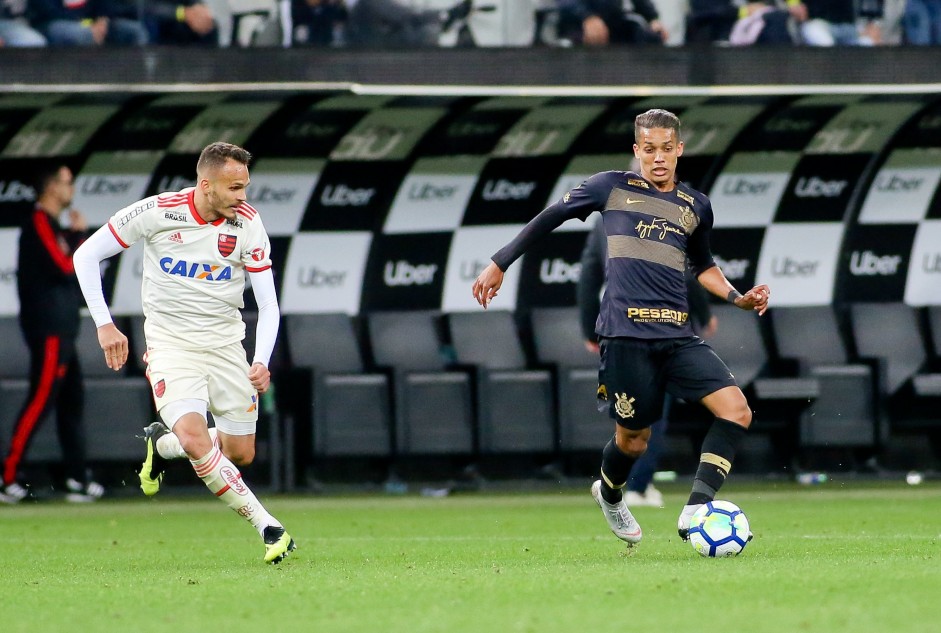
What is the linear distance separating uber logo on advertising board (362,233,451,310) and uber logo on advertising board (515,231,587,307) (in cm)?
69

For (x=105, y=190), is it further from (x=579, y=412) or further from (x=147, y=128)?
(x=579, y=412)

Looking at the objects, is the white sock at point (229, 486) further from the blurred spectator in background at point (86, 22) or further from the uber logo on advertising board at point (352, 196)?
the uber logo on advertising board at point (352, 196)

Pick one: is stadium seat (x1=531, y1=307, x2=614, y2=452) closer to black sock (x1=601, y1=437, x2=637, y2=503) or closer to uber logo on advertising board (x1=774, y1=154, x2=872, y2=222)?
uber logo on advertising board (x1=774, y1=154, x2=872, y2=222)

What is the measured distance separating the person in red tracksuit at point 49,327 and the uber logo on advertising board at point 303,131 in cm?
180

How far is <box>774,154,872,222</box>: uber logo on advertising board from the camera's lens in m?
15.0

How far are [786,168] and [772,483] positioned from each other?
2599 millimetres

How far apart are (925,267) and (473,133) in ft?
13.0

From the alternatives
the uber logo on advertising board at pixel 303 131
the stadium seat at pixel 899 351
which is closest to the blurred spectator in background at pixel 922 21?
the stadium seat at pixel 899 351

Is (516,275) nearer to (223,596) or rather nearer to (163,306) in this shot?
(163,306)

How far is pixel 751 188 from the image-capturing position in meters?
15.0

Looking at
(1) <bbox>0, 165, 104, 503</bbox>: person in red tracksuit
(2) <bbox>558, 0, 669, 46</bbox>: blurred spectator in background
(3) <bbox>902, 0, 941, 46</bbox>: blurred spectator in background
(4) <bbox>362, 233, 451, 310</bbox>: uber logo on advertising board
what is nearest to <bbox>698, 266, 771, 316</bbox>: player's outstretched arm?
(2) <bbox>558, 0, 669, 46</bbox>: blurred spectator in background

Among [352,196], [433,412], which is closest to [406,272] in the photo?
[352,196]

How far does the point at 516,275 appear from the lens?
14969 mm

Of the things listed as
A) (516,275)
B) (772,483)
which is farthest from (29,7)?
(772,483)
